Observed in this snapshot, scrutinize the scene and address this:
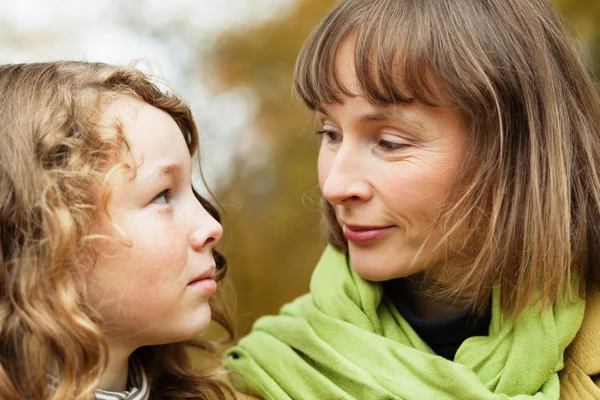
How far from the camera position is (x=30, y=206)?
68.8 inches

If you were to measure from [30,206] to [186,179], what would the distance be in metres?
0.43

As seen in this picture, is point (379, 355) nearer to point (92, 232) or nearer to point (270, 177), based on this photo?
point (92, 232)

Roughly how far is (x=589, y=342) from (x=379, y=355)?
23.0 inches

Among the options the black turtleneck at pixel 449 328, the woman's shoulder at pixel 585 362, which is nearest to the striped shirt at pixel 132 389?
the black turtleneck at pixel 449 328

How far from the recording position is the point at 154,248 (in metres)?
1.88

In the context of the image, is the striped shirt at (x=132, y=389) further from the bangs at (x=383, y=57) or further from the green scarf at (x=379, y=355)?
the bangs at (x=383, y=57)

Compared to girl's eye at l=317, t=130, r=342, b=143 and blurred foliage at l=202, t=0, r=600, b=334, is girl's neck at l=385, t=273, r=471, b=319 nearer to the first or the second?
girl's eye at l=317, t=130, r=342, b=143

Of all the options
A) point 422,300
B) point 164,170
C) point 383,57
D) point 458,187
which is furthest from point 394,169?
point 164,170

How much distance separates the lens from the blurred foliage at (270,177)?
18.9 feet

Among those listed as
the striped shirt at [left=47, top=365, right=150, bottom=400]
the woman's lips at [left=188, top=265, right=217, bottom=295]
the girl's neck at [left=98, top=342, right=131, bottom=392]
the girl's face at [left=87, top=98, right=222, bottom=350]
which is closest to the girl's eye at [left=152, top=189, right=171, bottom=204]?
the girl's face at [left=87, top=98, right=222, bottom=350]

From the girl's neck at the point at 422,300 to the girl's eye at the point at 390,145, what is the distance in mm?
431

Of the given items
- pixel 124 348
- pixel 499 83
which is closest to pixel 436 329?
pixel 499 83

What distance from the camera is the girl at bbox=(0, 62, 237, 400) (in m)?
1.73

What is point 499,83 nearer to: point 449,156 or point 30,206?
point 449,156
